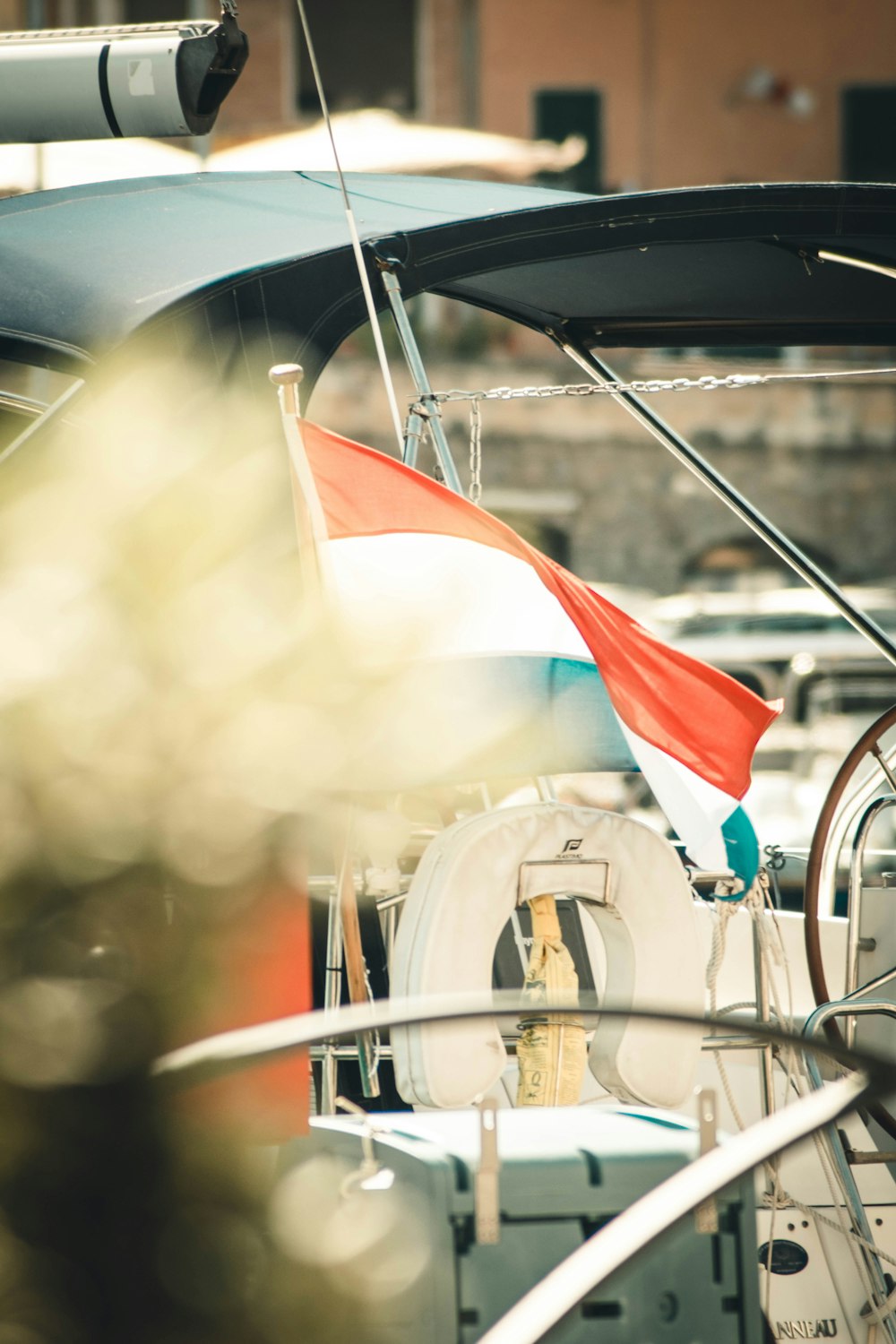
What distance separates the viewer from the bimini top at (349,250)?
2.23 metres

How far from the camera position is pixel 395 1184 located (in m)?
1.69

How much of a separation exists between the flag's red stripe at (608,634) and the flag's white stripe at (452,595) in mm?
23

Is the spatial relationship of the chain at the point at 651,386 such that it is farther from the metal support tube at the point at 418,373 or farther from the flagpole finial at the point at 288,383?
the flagpole finial at the point at 288,383

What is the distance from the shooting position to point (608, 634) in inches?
93.4

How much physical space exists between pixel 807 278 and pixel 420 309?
48.9 feet

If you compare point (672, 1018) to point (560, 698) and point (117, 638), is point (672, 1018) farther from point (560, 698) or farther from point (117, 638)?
point (560, 698)

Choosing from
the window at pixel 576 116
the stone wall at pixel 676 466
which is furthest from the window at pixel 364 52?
the stone wall at pixel 676 466

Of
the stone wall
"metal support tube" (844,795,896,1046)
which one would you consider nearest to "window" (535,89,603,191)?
the stone wall

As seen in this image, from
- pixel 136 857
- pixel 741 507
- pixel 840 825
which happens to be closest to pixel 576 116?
pixel 741 507

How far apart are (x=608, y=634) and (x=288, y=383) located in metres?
0.66

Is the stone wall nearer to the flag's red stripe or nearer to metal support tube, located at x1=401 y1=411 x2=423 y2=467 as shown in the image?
metal support tube, located at x1=401 y1=411 x2=423 y2=467

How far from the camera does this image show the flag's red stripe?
222 cm

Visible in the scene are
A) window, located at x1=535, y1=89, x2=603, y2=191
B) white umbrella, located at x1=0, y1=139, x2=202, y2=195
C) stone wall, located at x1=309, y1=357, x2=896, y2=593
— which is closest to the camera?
white umbrella, located at x1=0, y1=139, x2=202, y2=195

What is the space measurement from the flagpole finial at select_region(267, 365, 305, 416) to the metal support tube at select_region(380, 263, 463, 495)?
14.0 inches
